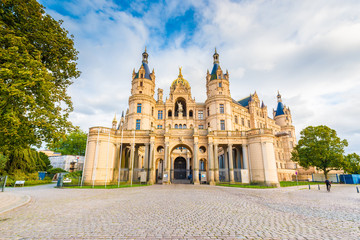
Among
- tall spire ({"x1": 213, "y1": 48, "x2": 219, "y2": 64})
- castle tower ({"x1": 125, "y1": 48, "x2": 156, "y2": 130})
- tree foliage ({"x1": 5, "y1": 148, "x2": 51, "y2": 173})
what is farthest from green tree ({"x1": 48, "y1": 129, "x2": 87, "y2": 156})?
tall spire ({"x1": 213, "y1": 48, "x2": 219, "y2": 64})

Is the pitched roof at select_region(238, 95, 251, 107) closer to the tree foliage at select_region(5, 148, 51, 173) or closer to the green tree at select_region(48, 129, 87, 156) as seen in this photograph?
the green tree at select_region(48, 129, 87, 156)

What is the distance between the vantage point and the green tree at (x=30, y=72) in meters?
8.54

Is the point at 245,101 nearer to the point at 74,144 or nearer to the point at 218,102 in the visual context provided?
the point at 218,102

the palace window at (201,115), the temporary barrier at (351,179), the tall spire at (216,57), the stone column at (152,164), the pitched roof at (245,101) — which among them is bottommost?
the temporary barrier at (351,179)

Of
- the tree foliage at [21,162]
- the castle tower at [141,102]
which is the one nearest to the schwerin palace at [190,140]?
the castle tower at [141,102]

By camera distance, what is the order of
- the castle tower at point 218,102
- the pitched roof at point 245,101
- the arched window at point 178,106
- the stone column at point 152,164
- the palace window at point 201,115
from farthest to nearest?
the pitched roof at point 245,101
the arched window at point 178,106
the palace window at point 201,115
the castle tower at point 218,102
the stone column at point 152,164

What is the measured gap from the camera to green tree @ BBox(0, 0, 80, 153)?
28.0ft

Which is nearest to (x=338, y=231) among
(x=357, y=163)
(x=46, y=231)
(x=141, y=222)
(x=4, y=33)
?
(x=141, y=222)

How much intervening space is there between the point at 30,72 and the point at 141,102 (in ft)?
122

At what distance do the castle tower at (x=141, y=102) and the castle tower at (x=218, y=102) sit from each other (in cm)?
1488

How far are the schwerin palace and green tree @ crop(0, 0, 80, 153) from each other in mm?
18131

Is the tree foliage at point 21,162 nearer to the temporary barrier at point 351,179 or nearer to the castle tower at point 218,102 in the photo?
the castle tower at point 218,102

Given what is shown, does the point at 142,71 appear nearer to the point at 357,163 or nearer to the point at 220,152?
the point at 220,152

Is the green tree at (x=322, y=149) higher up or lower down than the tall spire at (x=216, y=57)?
lower down
